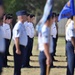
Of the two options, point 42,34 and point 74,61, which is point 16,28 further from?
point 42,34

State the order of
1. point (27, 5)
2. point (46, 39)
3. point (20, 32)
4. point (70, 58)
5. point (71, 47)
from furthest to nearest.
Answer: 1. point (27, 5)
2. point (20, 32)
3. point (71, 47)
4. point (70, 58)
5. point (46, 39)

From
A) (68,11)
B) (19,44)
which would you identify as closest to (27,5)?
(19,44)

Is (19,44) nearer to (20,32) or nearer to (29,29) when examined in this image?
(20,32)

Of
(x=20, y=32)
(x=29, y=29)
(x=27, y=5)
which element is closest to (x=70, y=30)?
(x=20, y=32)

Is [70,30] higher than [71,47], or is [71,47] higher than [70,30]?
[70,30]

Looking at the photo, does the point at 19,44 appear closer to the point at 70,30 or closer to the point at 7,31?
the point at 70,30

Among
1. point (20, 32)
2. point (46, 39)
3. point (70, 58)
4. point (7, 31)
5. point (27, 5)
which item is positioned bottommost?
point (70, 58)

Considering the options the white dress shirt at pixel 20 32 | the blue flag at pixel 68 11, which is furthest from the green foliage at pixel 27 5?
the blue flag at pixel 68 11

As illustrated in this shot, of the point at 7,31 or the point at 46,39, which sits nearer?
the point at 46,39

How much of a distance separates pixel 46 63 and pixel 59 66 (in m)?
5.40

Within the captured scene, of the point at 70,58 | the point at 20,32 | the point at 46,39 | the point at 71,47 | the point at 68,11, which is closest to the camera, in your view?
the point at 46,39

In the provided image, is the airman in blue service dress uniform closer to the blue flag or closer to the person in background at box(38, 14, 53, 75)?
the blue flag

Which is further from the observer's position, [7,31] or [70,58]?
[7,31]

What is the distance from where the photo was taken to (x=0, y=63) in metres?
6.96
